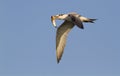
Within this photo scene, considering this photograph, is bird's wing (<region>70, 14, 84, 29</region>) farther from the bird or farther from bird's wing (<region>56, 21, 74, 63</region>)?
bird's wing (<region>56, 21, 74, 63</region>)

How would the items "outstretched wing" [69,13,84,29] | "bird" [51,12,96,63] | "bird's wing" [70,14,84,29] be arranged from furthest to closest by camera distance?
1. "bird" [51,12,96,63]
2. "outstretched wing" [69,13,84,29]
3. "bird's wing" [70,14,84,29]

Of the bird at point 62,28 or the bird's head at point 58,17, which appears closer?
the bird at point 62,28

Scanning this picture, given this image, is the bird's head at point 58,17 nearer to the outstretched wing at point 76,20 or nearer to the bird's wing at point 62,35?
the outstretched wing at point 76,20

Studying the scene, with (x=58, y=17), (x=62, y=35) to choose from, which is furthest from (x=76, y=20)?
(x=62, y=35)

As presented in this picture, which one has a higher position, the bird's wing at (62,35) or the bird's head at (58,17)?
the bird's head at (58,17)

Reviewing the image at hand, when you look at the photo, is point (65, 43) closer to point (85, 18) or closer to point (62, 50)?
point (62, 50)

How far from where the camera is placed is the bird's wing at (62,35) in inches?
1432

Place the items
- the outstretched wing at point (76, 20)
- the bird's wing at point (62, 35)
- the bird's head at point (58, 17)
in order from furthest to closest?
the bird's wing at point (62, 35)
the bird's head at point (58, 17)
the outstretched wing at point (76, 20)

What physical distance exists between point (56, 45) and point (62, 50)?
2.99ft

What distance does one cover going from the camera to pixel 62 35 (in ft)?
122

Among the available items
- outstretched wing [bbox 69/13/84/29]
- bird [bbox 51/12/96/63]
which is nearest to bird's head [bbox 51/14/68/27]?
bird [bbox 51/12/96/63]

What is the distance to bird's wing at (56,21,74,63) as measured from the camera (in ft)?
119

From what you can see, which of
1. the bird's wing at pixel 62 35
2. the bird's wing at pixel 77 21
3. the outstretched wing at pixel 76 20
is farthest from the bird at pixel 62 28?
the bird's wing at pixel 77 21

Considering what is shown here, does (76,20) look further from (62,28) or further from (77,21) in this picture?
(62,28)
